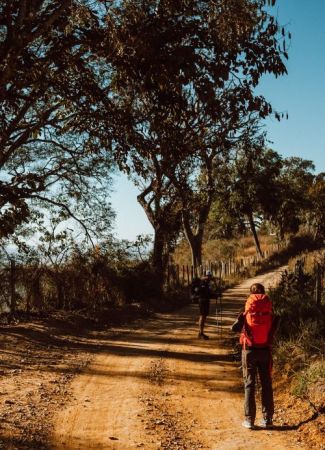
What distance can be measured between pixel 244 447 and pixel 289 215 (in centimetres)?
4377

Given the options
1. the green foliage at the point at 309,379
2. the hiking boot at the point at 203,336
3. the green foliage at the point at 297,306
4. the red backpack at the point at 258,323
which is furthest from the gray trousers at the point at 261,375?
the hiking boot at the point at 203,336

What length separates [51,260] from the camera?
17875 millimetres

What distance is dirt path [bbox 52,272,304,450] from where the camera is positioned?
21.2 ft

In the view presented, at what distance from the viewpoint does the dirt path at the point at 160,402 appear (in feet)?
21.2

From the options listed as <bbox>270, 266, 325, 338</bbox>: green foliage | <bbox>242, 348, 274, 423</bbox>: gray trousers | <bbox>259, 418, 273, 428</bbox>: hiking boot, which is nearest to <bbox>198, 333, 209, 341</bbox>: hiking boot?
<bbox>270, 266, 325, 338</bbox>: green foliage

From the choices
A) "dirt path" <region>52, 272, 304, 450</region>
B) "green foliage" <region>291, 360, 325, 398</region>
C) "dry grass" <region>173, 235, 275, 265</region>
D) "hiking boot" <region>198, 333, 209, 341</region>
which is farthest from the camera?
"dry grass" <region>173, 235, 275, 265</region>

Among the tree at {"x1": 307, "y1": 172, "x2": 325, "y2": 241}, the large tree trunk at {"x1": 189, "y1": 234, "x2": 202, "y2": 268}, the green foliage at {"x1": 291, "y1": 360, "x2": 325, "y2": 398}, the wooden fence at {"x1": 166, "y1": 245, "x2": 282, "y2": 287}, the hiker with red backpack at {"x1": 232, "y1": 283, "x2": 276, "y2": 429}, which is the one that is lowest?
the green foliage at {"x1": 291, "y1": 360, "x2": 325, "y2": 398}

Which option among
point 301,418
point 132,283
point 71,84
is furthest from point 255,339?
point 132,283

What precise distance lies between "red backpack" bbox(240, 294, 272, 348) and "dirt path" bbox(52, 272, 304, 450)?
1227mm

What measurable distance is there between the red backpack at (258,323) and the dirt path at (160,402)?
1.23m

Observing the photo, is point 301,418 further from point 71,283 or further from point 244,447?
point 71,283

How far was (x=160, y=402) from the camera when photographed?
8.22 meters

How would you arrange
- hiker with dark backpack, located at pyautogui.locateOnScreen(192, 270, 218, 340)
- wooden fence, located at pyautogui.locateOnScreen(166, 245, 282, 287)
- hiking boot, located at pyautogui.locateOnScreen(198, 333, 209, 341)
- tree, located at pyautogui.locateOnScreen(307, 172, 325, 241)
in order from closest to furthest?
hiker with dark backpack, located at pyautogui.locateOnScreen(192, 270, 218, 340) < hiking boot, located at pyautogui.locateOnScreen(198, 333, 209, 341) < wooden fence, located at pyautogui.locateOnScreen(166, 245, 282, 287) < tree, located at pyautogui.locateOnScreen(307, 172, 325, 241)

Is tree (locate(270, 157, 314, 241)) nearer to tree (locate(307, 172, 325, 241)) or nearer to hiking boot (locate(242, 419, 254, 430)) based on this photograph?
tree (locate(307, 172, 325, 241))
